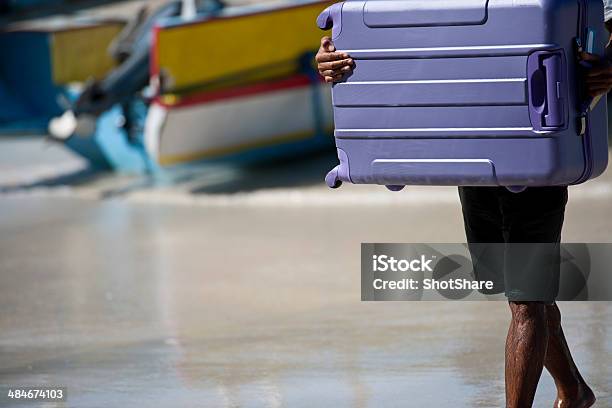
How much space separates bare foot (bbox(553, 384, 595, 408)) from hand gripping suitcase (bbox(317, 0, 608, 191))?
0.89m

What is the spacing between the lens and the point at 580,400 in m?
4.48

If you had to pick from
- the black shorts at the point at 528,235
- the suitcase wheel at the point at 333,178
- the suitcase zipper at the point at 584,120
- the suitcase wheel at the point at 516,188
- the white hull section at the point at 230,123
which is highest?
the suitcase zipper at the point at 584,120

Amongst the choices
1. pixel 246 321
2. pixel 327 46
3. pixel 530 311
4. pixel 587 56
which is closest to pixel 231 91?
pixel 246 321

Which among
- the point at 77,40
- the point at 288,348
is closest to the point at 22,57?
the point at 77,40

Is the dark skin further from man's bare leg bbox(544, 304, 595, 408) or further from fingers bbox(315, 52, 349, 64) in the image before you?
man's bare leg bbox(544, 304, 595, 408)

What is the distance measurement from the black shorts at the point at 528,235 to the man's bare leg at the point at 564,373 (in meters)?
0.29

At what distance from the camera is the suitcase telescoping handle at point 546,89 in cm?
374

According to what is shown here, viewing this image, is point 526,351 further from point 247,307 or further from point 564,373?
point 247,307

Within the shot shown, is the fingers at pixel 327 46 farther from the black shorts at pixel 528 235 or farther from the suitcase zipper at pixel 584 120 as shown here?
the suitcase zipper at pixel 584 120

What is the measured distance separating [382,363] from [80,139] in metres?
8.16

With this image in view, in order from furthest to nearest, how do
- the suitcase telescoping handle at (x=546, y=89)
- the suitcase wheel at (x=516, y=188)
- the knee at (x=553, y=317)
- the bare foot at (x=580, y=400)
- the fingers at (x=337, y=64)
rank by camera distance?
the bare foot at (x=580, y=400)
the knee at (x=553, y=317)
the fingers at (x=337, y=64)
the suitcase wheel at (x=516, y=188)
the suitcase telescoping handle at (x=546, y=89)

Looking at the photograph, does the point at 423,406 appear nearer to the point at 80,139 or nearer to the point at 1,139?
the point at 80,139

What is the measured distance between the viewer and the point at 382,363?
5605 millimetres

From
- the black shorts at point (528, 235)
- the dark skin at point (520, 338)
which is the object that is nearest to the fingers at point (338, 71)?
the dark skin at point (520, 338)
